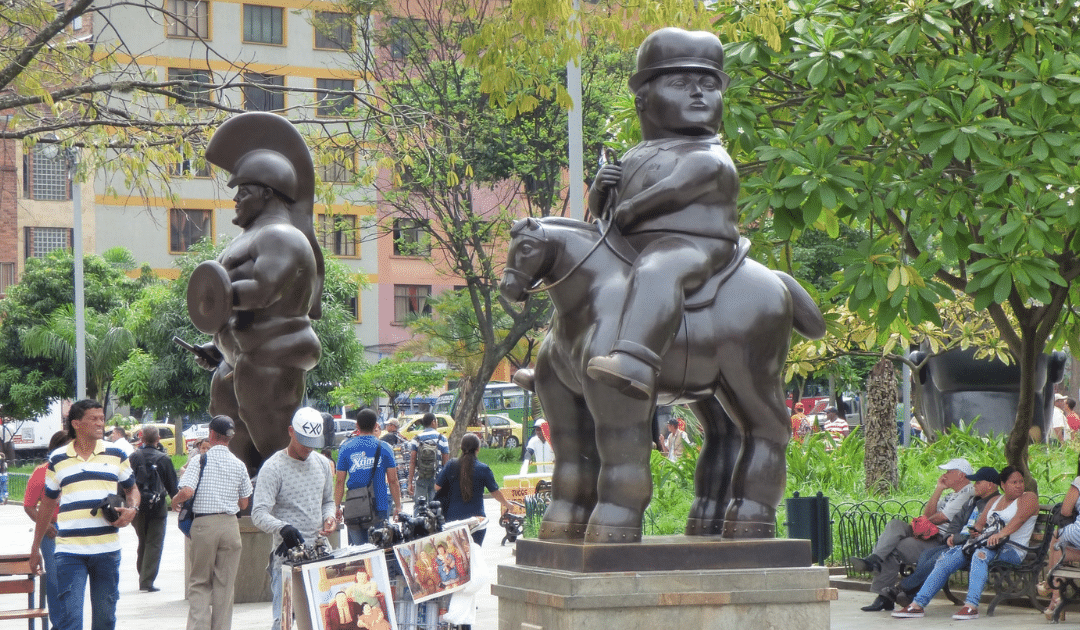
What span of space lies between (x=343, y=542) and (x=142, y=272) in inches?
1074

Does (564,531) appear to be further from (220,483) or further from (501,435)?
(501,435)

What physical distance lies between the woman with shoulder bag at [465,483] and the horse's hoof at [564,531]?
6086 millimetres

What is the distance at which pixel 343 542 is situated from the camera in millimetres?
17016

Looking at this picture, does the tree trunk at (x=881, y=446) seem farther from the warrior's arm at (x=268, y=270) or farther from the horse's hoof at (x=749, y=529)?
the horse's hoof at (x=749, y=529)

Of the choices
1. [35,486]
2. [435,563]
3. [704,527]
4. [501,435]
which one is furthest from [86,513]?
[501,435]

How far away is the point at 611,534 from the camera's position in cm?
552

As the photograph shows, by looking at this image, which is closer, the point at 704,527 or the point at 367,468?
the point at 704,527

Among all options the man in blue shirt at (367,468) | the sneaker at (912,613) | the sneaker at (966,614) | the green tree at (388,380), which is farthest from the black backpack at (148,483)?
the green tree at (388,380)

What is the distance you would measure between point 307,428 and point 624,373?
12.7 feet

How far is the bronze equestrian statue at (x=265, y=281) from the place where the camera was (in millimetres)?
9391

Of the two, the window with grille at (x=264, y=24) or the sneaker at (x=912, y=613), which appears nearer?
the sneaker at (x=912, y=613)

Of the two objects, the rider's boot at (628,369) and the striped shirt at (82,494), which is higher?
the rider's boot at (628,369)

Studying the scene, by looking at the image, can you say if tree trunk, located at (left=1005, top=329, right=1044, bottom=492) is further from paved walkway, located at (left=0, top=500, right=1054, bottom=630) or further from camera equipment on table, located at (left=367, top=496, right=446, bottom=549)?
camera equipment on table, located at (left=367, top=496, right=446, bottom=549)

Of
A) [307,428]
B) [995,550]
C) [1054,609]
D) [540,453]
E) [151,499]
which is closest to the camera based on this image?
[307,428]
